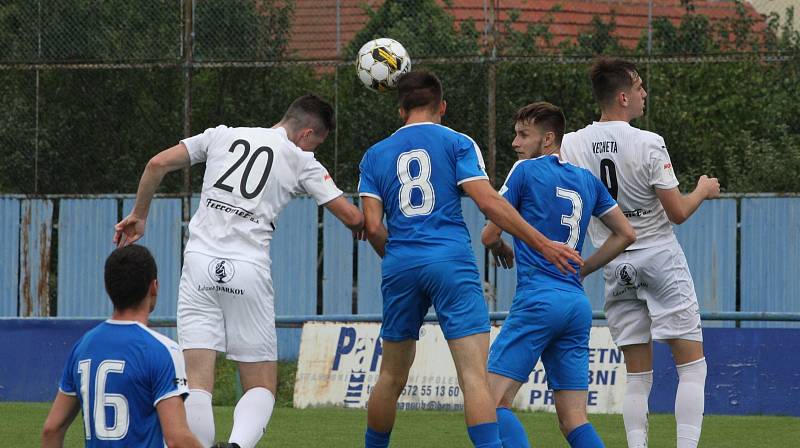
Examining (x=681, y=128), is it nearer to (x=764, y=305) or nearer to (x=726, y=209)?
(x=726, y=209)

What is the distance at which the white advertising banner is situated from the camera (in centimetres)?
1223

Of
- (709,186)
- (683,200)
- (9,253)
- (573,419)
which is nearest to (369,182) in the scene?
(573,419)

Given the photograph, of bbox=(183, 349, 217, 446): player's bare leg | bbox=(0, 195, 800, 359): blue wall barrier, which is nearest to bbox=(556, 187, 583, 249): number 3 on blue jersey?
bbox=(183, 349, 217, 446): player's bare leg

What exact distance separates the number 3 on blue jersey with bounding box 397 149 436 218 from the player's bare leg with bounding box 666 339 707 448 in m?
1.87

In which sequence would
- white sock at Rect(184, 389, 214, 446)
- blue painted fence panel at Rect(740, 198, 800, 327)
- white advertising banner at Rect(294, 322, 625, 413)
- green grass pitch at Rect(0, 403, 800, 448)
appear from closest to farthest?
1. white sock at Rect(184, 389, 214, 446)
2. green grass pitch at Rect(0, 403, 800, 448)
3. white advertising banner at Rect(294, 322, 625, 413)
4. blue painted fence panel at Rect(740, 198, 800, 327)

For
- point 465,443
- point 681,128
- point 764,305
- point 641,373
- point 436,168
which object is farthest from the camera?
point 681,128

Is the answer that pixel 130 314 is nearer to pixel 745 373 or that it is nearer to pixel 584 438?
pixel 584 438

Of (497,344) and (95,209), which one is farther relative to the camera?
(95,209)

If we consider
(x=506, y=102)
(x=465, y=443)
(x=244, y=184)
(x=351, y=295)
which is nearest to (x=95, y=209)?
(x=351, y=295)

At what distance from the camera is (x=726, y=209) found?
15.7 metres

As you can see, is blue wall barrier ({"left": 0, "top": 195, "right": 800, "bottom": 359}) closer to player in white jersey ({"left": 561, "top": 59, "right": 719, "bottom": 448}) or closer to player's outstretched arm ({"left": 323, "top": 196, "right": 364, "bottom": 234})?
Answer: player in white jersey ({"left": 561, "top": 59, "right": 719, "bottom": 448})

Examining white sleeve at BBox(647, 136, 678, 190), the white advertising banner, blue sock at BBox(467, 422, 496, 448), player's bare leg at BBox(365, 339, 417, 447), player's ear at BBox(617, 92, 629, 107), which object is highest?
player's ear at BBox(617, 92, 629, 107)

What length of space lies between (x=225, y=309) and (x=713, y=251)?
32.5ft

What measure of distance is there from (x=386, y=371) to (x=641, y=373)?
1.69m
